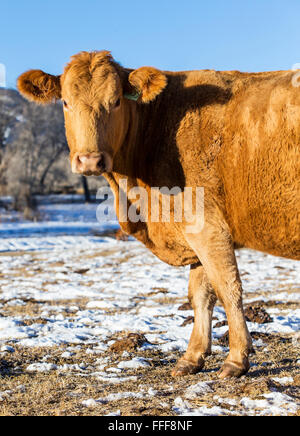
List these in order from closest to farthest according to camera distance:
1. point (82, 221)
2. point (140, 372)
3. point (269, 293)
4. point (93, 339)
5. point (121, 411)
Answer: point (121, 411), point (140, 372), point (93, 339), point (269, 293), point (82, 221)

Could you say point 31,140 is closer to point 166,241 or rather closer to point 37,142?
point 37,142

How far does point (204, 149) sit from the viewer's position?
13.8 ft

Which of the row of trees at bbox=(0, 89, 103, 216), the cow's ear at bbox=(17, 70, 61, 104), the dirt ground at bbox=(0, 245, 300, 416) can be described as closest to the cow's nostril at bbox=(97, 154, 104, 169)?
the cow's ear at bbox=(17, 70, 61, 104)

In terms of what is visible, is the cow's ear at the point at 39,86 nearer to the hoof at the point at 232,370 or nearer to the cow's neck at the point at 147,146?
the cow's neck at the point at 147,146

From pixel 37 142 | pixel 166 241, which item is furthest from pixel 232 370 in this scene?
pixel 37 142

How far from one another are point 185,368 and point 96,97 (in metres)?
2.53

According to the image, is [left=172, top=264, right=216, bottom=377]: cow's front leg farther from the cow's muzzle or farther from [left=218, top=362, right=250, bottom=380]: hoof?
the cow's muzzle

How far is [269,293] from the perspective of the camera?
8180 mm

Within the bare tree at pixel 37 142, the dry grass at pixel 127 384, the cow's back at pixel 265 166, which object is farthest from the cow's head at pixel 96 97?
the bare tree at pixel 37 142
